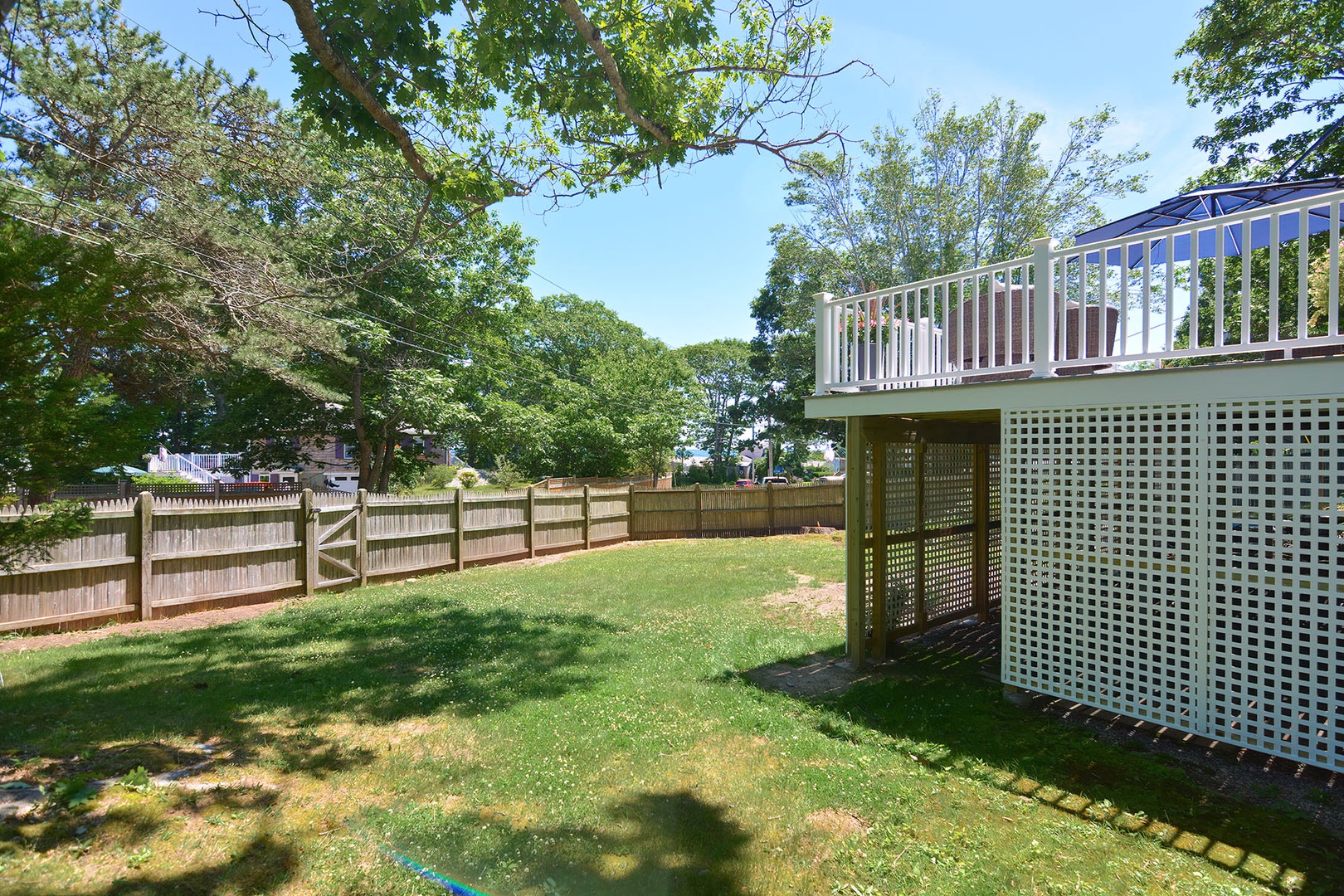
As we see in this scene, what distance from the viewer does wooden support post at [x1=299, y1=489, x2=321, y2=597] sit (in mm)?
8594

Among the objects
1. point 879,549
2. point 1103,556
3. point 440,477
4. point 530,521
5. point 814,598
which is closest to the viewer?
point 1103,556

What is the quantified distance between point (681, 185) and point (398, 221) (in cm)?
1000

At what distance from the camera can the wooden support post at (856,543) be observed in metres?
5.55

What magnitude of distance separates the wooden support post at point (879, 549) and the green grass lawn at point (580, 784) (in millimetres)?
377

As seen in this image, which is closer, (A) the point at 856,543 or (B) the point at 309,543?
(A) the point at 856,543

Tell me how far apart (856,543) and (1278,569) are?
275cm

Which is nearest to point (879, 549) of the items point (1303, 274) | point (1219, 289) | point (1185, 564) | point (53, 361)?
point (1185, 564)

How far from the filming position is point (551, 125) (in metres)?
7.26

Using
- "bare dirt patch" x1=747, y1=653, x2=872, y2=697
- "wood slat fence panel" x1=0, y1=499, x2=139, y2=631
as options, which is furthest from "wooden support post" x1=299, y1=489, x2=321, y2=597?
"bare dirt patch" x1=747, y1=653, x2=872, y2=697

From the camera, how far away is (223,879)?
2.40m

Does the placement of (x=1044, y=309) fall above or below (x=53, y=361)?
above

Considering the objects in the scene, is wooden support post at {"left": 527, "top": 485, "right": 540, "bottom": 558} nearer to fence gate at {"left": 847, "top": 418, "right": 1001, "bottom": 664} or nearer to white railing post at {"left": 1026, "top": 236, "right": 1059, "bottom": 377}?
fence gate at {"left": 847, "top": 418, "right": 1001, "bottom": 664}

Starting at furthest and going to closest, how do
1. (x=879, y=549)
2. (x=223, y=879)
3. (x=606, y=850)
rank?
(x=879, y=549)
(x=606, y=850)
(x=223, y=879)

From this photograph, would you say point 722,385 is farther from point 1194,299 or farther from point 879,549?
point 1194,299
